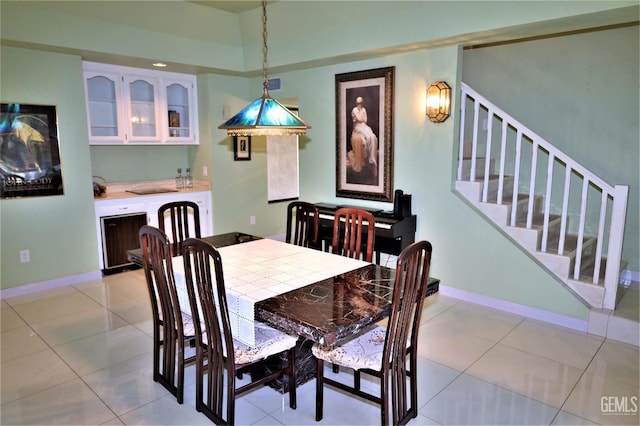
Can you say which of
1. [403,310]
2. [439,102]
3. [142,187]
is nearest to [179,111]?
[142,187]

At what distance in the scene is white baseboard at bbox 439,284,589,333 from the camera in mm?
3570

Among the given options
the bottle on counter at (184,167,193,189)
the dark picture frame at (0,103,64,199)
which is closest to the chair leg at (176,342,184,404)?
the dark picture frame at (0,103,64,199)

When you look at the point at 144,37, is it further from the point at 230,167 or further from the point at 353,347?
the point at 353,347

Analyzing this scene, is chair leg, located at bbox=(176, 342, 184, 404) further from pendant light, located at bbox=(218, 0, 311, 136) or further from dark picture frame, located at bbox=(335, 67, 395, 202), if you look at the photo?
dark picture frame, located at bbox=(335, 67, 395, 202)

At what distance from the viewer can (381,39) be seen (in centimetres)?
411

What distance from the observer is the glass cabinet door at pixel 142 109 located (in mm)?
5184

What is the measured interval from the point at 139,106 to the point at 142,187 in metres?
1.07

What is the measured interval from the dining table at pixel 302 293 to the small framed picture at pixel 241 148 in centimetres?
297

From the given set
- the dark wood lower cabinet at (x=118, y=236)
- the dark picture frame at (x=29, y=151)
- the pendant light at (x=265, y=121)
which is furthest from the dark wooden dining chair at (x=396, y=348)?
the dark picture frame at (x=29, y=151)

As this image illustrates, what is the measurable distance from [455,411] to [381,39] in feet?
10.8

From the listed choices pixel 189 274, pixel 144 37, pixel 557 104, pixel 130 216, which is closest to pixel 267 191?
pixel 130 216

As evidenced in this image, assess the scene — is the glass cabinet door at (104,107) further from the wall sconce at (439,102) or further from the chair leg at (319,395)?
the chair leg at (319,395)

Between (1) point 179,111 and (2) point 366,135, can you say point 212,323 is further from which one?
(1) point 179,111

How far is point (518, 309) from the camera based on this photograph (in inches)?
153
